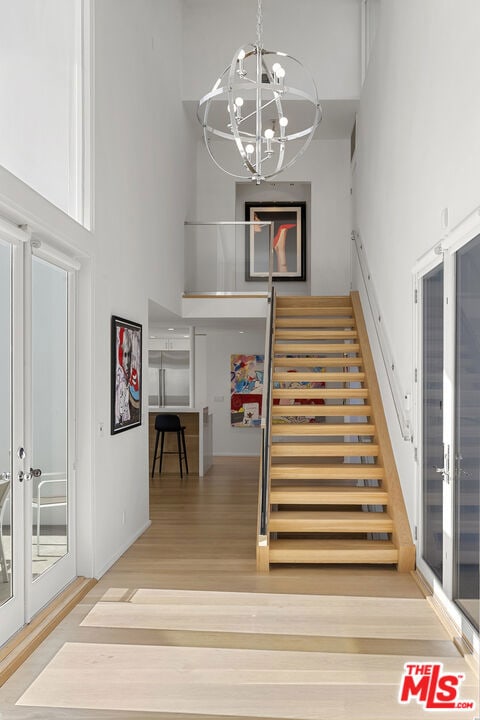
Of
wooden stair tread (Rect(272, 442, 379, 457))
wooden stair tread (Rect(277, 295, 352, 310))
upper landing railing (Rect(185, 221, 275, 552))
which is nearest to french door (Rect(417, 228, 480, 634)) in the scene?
wooden stair tread (Rect(272, 442, 379, 457))

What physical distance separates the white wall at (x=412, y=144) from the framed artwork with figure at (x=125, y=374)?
2530 mm

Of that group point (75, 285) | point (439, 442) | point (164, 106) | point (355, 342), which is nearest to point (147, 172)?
point (164, 106)

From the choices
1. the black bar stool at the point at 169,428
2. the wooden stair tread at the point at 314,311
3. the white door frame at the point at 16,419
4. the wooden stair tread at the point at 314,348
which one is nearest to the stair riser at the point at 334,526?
the white door frame at the point at 16,419

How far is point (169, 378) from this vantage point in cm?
1226

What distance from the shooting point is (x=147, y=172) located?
6977mm

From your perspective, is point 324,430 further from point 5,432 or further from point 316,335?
point 5,432

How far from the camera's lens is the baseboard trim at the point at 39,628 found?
3512 mm

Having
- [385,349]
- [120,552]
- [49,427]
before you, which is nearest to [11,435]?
[49,427]

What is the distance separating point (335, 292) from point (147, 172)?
17.9 feet

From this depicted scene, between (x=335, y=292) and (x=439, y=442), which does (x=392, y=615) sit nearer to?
(x=439, y=442)

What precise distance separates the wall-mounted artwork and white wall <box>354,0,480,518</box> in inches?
178

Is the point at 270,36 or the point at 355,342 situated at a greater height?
the point at 270,36

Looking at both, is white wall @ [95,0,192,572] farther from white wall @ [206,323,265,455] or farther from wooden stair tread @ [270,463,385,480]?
white wall @ [206,323,265,455]

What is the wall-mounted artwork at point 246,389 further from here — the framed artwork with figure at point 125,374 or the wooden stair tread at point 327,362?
the framed artwork with figure at point 125,374
